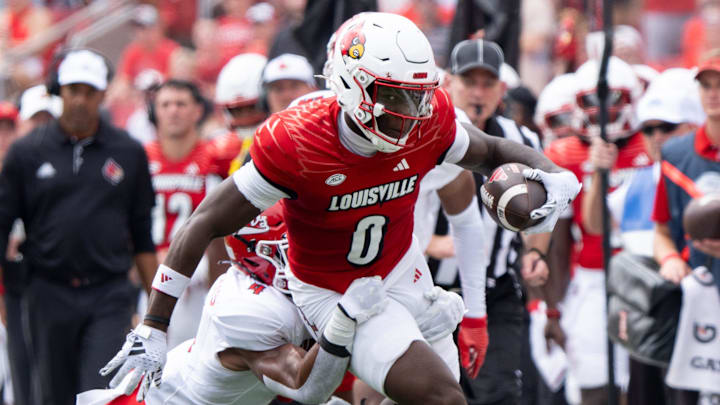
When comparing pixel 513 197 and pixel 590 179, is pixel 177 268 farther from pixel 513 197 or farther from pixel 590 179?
pixel 590 179

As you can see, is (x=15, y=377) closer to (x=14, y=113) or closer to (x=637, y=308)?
(x=14, y=113)

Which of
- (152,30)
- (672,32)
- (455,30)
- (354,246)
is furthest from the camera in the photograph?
(152,30)

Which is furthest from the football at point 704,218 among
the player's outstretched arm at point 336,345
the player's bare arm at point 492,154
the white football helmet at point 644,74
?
the white football helmet at point 644,74

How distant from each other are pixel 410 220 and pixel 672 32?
782 centimetres

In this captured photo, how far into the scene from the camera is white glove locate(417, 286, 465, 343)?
4992mm

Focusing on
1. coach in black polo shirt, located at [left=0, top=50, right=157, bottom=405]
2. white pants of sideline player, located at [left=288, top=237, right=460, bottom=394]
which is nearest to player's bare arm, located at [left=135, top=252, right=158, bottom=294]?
coach in black polo shirt, located at [left=0, top=50, right=157, bottom=405]

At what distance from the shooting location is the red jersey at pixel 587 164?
8.29 metres

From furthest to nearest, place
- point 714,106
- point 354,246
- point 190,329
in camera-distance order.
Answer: point 190,329, point 714,106, point 354,246

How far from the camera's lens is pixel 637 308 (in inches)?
267

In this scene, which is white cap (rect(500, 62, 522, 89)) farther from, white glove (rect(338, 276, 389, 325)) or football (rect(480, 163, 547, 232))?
white glove (rect(338, 276, 389, 325))

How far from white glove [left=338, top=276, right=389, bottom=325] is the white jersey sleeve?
1.49 ft

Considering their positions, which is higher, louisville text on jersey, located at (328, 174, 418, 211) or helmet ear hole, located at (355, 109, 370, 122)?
helmet ear hole, located at (355, 109, 370, 122)

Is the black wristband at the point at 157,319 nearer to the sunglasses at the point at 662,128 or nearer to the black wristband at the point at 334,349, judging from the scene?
the black wristband at the point at 334,349

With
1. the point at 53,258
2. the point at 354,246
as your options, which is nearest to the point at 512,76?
the point at 53,258
